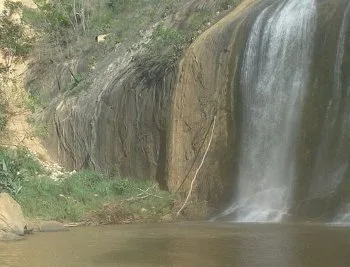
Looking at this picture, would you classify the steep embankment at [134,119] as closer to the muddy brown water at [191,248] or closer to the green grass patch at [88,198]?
the green grass patch at [88,198]

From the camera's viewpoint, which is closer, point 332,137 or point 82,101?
point 332,137

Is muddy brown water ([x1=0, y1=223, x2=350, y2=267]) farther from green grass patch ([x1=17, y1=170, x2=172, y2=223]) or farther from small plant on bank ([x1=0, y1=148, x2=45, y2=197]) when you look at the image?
small plant on bank ([x1=0, y1=148, x2=45, y2=197])

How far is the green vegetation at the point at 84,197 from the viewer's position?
1916 centimetres

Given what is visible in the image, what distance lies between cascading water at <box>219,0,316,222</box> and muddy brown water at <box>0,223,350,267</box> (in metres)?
4.33

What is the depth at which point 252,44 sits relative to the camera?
2153 centimetres

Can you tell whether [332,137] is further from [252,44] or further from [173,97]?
[173,97]

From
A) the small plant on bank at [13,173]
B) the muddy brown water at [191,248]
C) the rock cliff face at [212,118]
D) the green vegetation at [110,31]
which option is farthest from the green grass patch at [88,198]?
the green vegetation at [110,31]

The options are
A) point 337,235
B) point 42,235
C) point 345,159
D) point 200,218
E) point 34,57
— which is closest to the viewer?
point 337,235

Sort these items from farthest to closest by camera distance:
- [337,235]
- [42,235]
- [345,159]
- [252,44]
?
[252,44] → [345,159] → [42,235] → [337,235]

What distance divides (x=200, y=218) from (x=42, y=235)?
610 cm

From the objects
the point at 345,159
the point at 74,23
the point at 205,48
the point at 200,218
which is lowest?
the point at 200,218

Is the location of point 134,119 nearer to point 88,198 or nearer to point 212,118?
point 212,118

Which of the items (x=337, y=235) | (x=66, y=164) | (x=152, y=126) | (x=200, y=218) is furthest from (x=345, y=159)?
(x=66, y=164)

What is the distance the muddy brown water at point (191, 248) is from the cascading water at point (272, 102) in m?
4.33
